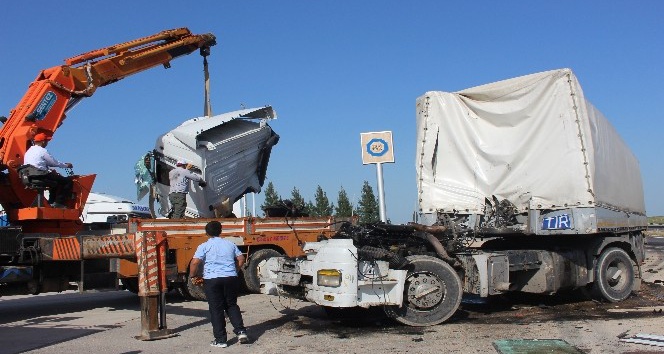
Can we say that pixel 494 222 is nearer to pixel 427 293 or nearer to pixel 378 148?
pixel 427 293

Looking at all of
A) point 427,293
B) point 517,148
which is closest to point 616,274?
point 517,148

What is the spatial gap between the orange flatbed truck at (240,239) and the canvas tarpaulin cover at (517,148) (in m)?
2.11

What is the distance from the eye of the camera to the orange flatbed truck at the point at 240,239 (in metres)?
11.3

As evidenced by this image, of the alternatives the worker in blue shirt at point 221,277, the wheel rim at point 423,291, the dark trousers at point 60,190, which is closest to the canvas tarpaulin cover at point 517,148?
the wheel rim at point 423,291

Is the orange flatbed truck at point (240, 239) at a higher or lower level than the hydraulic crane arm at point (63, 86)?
lower

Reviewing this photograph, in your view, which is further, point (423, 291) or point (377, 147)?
point (377, 147)

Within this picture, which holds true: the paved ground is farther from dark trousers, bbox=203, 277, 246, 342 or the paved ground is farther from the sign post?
the sign post

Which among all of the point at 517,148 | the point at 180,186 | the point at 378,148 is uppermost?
the point at 378,148

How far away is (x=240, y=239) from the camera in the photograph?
11969mm

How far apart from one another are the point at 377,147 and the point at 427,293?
4336 millimetres

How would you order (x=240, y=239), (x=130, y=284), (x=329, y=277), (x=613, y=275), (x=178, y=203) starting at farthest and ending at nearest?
(x=130, y=284) → (x=178, y=203) → (x=240, y=239) → (x=613, y=275) → (x=329, y=277)

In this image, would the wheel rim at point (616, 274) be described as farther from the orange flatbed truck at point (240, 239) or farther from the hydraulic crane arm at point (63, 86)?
the hydraulic crane arm at point (63, 86)

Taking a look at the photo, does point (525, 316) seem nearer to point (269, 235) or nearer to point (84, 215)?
point (269, 235)

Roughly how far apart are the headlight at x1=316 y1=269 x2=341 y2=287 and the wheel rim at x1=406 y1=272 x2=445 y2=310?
990 millimetres
